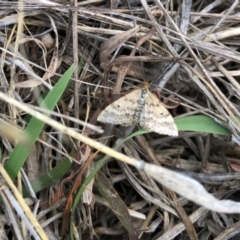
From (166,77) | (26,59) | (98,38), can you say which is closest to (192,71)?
(166,77)

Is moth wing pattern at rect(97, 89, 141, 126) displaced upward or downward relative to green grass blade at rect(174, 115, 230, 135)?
upward

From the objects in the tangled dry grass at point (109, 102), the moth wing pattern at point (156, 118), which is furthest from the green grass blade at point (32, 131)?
the moth wing pattern at point (156, 118)

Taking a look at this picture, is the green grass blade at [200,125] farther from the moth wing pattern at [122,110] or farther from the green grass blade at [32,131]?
the green grass blade at [32,131]

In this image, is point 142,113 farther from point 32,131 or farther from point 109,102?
point 32,131

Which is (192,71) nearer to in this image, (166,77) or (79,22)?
(166,77)

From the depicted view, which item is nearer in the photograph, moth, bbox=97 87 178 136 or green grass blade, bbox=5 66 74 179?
green grass blade, bbox=5 66 74 179

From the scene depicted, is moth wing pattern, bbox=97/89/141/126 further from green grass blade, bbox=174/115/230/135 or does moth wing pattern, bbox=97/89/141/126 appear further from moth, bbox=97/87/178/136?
green grass blade, bbox=174/115/230/135

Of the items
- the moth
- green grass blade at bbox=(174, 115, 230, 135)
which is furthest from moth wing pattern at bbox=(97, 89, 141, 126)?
green grass blade at bbox=(174, 115, 230, 135)

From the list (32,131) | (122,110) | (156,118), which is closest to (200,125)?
(156,118)

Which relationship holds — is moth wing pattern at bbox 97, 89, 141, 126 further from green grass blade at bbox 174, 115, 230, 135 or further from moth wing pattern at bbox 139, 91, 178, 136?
green grass blade at bbox 174, 115, 230, 135
